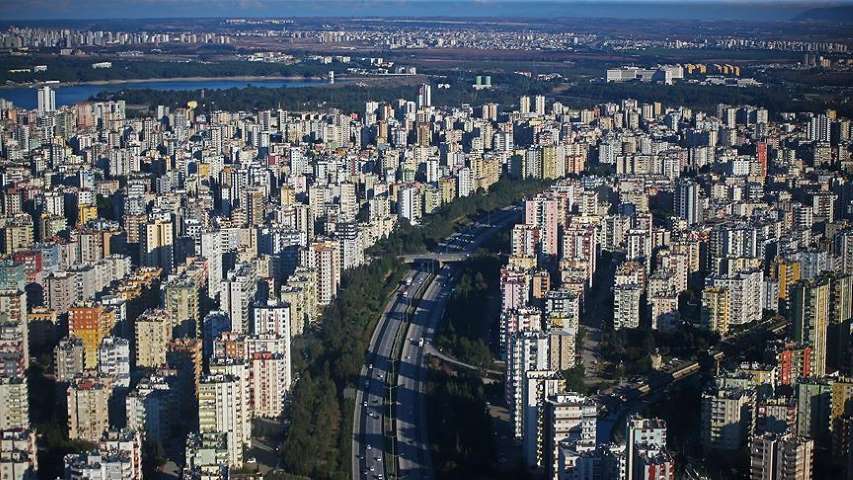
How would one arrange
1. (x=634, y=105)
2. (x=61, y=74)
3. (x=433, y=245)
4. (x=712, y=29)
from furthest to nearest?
(x=61, y=74), (x=634, y=105), (x=712, y=29), (x=433, y=245)

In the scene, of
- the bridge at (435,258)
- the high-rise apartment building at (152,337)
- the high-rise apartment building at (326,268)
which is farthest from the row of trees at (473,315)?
the high-rise apartment building at (152,337)

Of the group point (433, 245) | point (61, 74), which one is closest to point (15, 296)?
point (433, 245)

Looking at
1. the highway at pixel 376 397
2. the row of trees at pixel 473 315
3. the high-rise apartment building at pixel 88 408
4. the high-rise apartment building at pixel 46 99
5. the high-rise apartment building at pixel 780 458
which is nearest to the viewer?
the high-rise apartment building at pixel 780 458

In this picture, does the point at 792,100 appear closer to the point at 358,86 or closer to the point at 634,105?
the point at 634,105

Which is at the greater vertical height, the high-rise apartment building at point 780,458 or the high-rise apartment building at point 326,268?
the high-rise apartment building at point 326,268

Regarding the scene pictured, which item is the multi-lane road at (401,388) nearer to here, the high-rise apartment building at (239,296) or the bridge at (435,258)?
the bridge at (435,258)

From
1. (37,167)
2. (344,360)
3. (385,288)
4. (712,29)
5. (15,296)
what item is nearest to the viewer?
(344,360)

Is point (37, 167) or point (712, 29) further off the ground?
point (712, 29)
